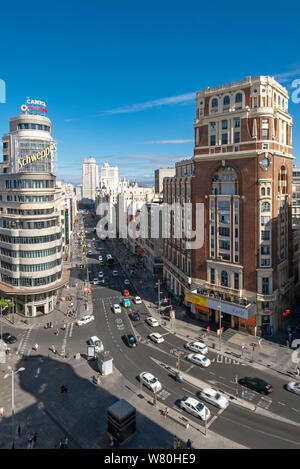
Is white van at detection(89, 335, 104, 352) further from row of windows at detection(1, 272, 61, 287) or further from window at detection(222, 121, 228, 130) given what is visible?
window at detection(222, 121, 228, 130)

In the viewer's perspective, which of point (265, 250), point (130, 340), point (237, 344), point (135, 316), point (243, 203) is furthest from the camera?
point (135, 316)

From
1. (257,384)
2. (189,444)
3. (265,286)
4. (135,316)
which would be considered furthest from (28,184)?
(257,384)

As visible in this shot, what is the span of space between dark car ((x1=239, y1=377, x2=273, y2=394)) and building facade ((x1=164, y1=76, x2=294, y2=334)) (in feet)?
46.3

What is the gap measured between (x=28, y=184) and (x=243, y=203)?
47.0 metres

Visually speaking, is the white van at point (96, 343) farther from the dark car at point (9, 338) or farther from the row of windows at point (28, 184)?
the row of windows at point (28, 184)

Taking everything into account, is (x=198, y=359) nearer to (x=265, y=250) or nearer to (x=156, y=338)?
(x=156, y=338)

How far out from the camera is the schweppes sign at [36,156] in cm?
7006

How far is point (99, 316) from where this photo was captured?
7319 centimetres

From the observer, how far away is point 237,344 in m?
58.3

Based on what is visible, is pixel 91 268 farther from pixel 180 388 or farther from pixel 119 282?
pixel 180 388

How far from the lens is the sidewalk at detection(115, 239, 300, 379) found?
5178cm

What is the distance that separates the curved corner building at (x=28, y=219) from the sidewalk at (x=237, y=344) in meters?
26.9

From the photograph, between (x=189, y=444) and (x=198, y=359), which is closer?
(x=189, y=444)
